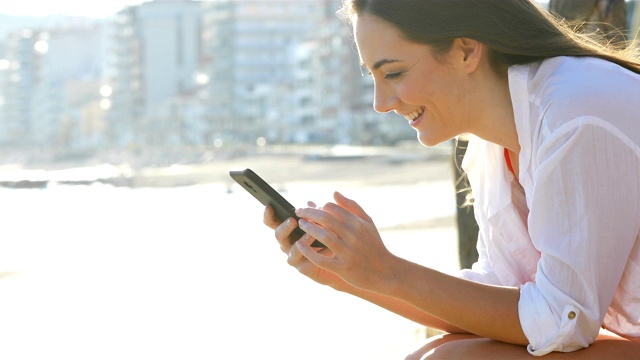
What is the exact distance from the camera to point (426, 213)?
15.1 meters

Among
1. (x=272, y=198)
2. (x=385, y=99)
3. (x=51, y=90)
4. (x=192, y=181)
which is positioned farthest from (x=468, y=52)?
(x=51, y=90)

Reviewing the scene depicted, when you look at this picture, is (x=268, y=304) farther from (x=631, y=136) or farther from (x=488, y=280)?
(x=631, y=136)

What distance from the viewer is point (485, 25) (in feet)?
5.48

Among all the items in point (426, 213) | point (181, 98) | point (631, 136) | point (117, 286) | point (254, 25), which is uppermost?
point (631, 136)

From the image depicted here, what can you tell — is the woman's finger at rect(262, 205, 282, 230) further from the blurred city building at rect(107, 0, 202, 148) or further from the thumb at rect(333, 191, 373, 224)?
the blurred city building at rect(107, 0, 202, 148)

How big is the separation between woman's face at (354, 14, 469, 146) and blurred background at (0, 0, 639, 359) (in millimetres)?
2185

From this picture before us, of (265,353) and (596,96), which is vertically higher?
(596,96)

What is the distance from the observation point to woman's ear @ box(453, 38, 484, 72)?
5.52 feet

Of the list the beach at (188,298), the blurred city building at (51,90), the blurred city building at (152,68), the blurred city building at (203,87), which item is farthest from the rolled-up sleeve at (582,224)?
the blurred city building at (152,68)

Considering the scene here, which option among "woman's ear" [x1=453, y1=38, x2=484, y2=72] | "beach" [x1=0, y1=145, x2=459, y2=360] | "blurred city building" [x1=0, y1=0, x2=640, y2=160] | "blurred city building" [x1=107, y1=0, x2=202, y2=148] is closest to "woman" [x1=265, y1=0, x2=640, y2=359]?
"woman's ear" [x1=453, y1=38, x2=484, y2=72]

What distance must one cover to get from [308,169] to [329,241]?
4371cm

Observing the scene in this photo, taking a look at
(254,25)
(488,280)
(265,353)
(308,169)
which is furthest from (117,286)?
(254,25)

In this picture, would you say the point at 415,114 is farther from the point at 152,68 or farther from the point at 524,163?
the point at 152,68

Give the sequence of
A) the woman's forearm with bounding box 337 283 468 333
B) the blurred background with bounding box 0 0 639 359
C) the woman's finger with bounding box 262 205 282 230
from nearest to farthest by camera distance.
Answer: the woman's finger with bounding box 262 205 282 230
the woman's forearm with bounding box 337 283 468 333
the blurred background with bounding box 0 0 639 359
